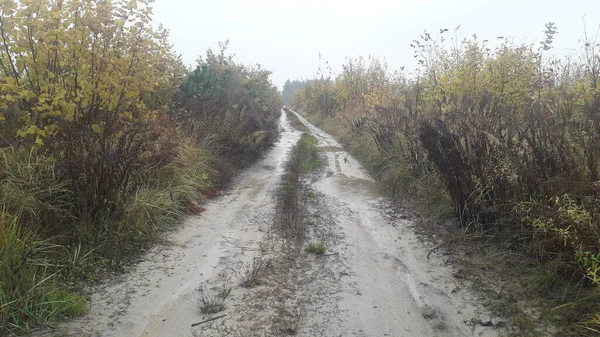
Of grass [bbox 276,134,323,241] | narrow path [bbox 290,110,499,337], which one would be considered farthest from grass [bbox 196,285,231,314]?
grass [bbox 276,134,323,241]

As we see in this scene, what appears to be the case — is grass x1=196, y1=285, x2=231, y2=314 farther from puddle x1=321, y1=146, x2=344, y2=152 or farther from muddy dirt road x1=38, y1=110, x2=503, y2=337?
puddle x1=321, y1=146, x2=344, y2=152

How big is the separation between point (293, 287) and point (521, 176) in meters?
2.96

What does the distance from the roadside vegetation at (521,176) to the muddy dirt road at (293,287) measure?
0.60 meters

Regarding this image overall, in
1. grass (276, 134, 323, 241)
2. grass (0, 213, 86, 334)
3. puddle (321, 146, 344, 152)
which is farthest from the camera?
puddle (321, 146, 344, 152)

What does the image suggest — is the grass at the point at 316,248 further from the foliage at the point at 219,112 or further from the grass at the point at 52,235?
the foliage at the point at 219,112

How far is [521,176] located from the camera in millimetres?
4734

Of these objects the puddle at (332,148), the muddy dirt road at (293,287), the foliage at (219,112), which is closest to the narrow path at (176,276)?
the muddy dirt road at (293,287)

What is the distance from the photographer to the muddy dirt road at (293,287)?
3354mm

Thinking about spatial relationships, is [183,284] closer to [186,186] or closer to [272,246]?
[272,246]

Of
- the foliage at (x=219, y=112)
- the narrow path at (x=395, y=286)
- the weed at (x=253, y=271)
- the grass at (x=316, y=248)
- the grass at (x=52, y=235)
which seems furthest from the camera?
the foliage at (x=219, y=112)

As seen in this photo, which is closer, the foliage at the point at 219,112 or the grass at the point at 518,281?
the grass at the point at 518,281

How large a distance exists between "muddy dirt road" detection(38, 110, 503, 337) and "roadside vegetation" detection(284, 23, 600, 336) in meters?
0.60

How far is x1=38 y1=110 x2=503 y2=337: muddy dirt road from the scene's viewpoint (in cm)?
→ 335

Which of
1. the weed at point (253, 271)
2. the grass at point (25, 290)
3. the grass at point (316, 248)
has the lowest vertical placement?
the weed at point (253, 271)
